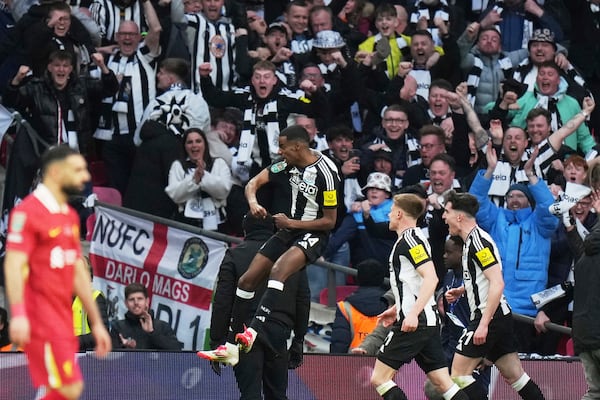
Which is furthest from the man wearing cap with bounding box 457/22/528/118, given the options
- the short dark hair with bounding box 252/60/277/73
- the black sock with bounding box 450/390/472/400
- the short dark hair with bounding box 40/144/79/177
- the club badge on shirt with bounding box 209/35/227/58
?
the short dark hair with bounding box 40/144/79/177

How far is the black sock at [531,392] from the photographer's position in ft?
38.1

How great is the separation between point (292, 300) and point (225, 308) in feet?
1.74

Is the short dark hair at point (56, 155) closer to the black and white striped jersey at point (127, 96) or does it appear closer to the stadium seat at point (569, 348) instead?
the stadium seat at point (569, 348)

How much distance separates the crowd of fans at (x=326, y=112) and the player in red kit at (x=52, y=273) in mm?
5393

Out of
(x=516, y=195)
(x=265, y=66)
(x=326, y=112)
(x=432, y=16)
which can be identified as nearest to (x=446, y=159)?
(x=516, y=195)

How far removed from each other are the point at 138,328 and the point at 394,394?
3191 millimetres

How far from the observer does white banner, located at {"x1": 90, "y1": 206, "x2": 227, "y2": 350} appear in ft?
49.3

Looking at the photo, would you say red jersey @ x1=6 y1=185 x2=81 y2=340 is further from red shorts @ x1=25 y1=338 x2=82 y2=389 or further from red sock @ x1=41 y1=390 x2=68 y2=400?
red sock @ x1=41 y1=390 x2=68 y2=400

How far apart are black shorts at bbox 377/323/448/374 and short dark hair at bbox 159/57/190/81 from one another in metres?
5.86

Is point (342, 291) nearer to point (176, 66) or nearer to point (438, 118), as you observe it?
point (438, 118)

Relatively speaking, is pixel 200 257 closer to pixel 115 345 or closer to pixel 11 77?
pixel 115 345

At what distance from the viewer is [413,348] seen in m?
11.3

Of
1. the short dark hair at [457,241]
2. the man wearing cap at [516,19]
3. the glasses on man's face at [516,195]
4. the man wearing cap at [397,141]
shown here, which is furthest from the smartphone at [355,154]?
the man wearing cap at [516,19]

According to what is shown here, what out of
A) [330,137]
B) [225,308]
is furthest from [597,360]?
[330,137]
